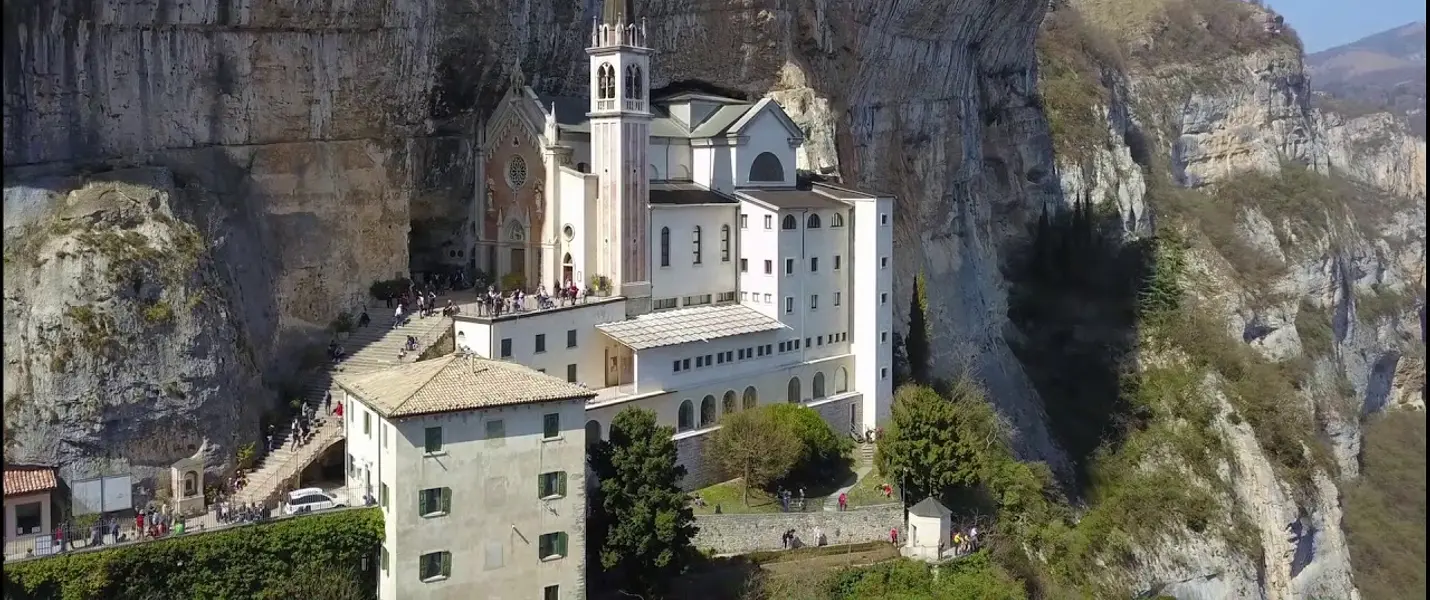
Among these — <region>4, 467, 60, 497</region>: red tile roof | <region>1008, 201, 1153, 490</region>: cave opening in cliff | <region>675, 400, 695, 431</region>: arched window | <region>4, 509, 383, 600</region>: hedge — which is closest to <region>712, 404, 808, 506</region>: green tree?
<region>675, 400, 695, 431</region>: arched window

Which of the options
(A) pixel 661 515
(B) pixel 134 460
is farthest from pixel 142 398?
(A) pixel 661 515

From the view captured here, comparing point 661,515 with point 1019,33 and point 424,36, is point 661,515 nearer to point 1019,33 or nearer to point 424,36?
point 424,36

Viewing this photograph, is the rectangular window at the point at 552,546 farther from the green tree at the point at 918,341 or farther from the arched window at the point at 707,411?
the green tree at the point at 918,341

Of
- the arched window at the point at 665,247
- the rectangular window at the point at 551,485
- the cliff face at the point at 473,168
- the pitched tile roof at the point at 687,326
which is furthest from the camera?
the arched window at the point at 665,247

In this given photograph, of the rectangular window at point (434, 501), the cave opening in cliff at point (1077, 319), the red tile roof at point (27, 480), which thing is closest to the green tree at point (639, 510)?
the rectangular window at point (434, 501)

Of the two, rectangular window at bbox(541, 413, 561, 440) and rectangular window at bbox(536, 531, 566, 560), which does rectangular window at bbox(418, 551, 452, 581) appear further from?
rectangular window at bbox(541, 413, 561, 440)

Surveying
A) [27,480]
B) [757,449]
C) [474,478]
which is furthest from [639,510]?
[27,480]
